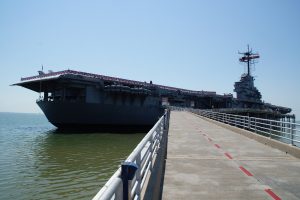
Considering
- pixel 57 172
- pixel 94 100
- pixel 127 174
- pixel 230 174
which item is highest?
pixel 94 100

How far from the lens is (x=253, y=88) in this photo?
87125 millimetres

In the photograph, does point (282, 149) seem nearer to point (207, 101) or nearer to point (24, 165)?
point (24, 165)

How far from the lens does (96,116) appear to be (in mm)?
43906

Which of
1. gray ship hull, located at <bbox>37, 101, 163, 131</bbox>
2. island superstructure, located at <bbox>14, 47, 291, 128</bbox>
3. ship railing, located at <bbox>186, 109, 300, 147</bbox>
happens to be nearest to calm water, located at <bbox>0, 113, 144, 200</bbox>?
ship railing, located at <bbox>186, 109, 300, 147</bbox>

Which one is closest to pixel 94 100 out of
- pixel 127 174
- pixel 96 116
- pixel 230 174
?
pixel 96 116

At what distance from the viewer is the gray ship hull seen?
1654 inches

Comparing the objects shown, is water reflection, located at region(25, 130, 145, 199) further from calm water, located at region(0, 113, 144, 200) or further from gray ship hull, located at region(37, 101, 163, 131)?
gray ship hull, located at region(37, 101, 163, 131)

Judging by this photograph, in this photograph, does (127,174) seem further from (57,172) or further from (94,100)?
(94,100)

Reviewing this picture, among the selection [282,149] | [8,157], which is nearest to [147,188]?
[282,149]

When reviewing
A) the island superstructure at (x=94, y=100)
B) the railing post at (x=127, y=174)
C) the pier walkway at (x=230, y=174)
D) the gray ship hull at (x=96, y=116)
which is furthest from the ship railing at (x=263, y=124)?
the gray ship hull at (x=96, y=116)

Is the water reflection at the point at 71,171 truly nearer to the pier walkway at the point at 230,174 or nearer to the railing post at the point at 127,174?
the pier walkway at the point at 230,174

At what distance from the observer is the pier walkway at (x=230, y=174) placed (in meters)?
6.34

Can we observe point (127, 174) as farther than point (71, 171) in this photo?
No

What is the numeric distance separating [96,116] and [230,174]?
3737cm
